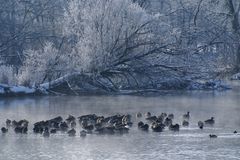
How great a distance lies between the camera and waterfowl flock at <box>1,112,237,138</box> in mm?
20766

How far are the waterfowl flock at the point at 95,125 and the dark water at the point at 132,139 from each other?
0.83ft

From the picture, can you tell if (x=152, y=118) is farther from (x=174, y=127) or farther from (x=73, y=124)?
(x=73, y=124)

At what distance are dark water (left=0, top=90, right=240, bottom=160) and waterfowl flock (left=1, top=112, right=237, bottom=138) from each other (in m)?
0.25

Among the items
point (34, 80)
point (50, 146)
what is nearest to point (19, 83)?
point (34, 80)

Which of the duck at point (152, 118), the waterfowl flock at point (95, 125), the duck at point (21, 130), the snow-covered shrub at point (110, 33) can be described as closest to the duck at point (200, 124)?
the waterfowl flock at point (95, 125)

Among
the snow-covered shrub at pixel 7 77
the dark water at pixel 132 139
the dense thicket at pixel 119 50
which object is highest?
the dense thicket at pixel 119 50

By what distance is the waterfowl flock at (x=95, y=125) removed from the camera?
20.8 metres

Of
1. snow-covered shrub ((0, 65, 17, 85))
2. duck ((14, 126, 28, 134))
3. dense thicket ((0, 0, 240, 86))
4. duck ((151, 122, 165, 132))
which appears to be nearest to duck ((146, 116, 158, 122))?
duck ((151, 122, 165, 132))

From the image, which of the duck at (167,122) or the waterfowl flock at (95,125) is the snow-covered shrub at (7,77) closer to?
the waterfowl flock at (95,125)

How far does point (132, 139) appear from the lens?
19.5 metres

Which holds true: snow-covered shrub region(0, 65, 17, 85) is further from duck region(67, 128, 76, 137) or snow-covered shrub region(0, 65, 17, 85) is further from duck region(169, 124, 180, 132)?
duck region(169, 124, 180, 132)

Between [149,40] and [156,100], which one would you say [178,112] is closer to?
[156,100]

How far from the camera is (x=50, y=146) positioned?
18.6 meters

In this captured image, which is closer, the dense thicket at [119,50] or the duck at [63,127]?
the duck at [63,127]
